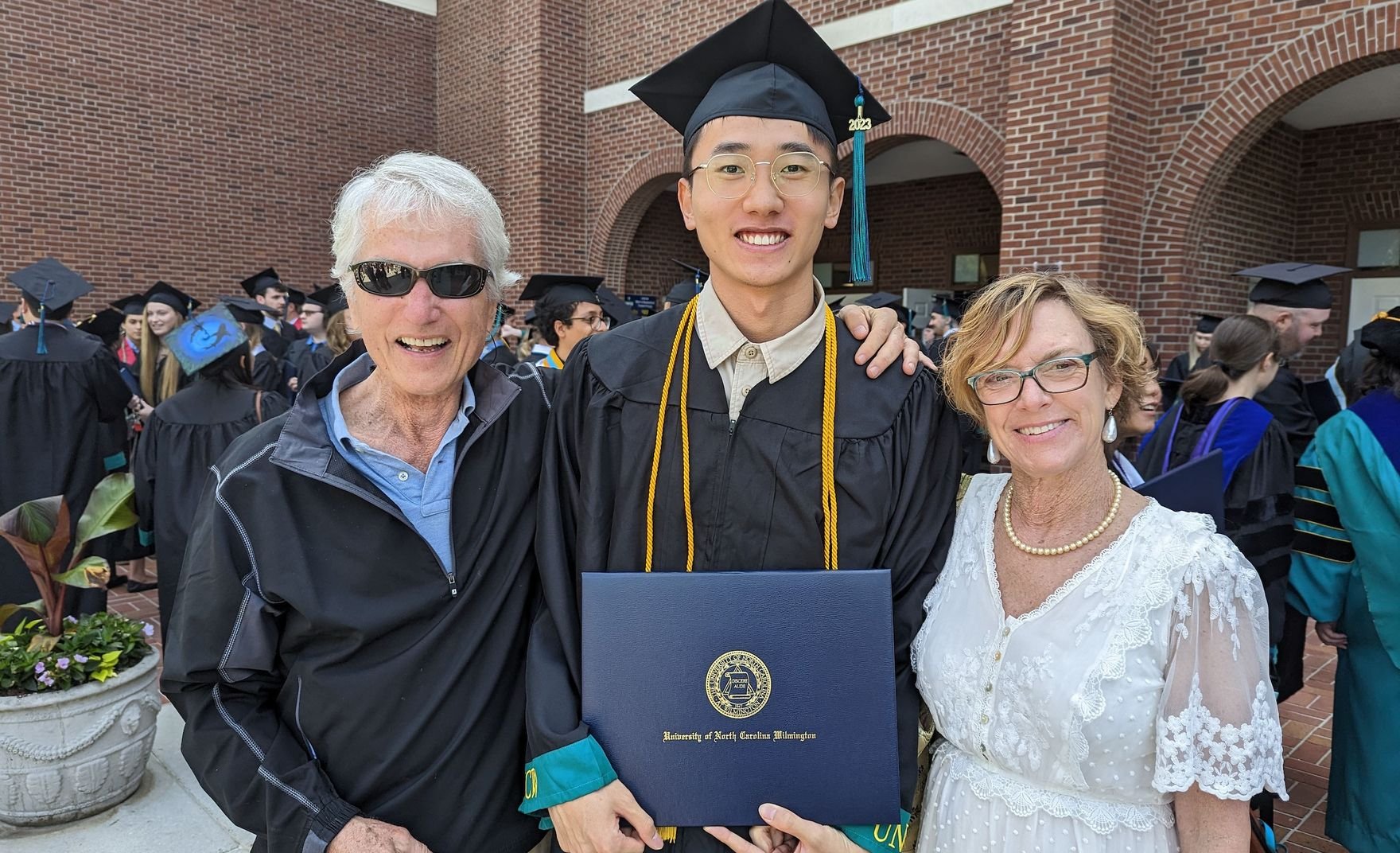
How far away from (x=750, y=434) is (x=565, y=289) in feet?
14.3

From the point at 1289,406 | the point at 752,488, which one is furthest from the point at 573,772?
the point at 1289,406

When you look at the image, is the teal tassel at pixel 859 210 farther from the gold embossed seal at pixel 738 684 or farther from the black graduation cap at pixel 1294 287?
the black graduation cap at pixel 1294 287

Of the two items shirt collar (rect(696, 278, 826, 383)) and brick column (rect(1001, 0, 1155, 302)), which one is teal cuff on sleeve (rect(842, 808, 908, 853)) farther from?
brick column (rect(1001, 0, 1155, 302))

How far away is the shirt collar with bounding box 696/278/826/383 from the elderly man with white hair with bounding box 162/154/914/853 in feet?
0.38

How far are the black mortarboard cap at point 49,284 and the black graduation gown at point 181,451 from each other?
106 cm

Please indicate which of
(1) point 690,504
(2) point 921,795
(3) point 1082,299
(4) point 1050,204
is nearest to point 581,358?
(1) point 690,504

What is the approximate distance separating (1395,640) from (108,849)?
4384 mm

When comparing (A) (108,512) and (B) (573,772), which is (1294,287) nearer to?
(B) (573,772)

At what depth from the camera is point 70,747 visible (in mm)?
3174

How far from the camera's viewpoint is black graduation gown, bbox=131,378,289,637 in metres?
4.65

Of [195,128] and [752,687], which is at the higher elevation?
→ [195,128]

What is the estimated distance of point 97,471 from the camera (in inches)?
217

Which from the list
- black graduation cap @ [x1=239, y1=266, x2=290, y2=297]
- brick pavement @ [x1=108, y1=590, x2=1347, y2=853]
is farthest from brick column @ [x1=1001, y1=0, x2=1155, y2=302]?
black graduation cap @ [x1=239, y1=266, x2=290, y2=297]

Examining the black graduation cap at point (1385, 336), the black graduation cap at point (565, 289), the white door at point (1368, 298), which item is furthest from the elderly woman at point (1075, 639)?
the white door at point (1368, 298)
